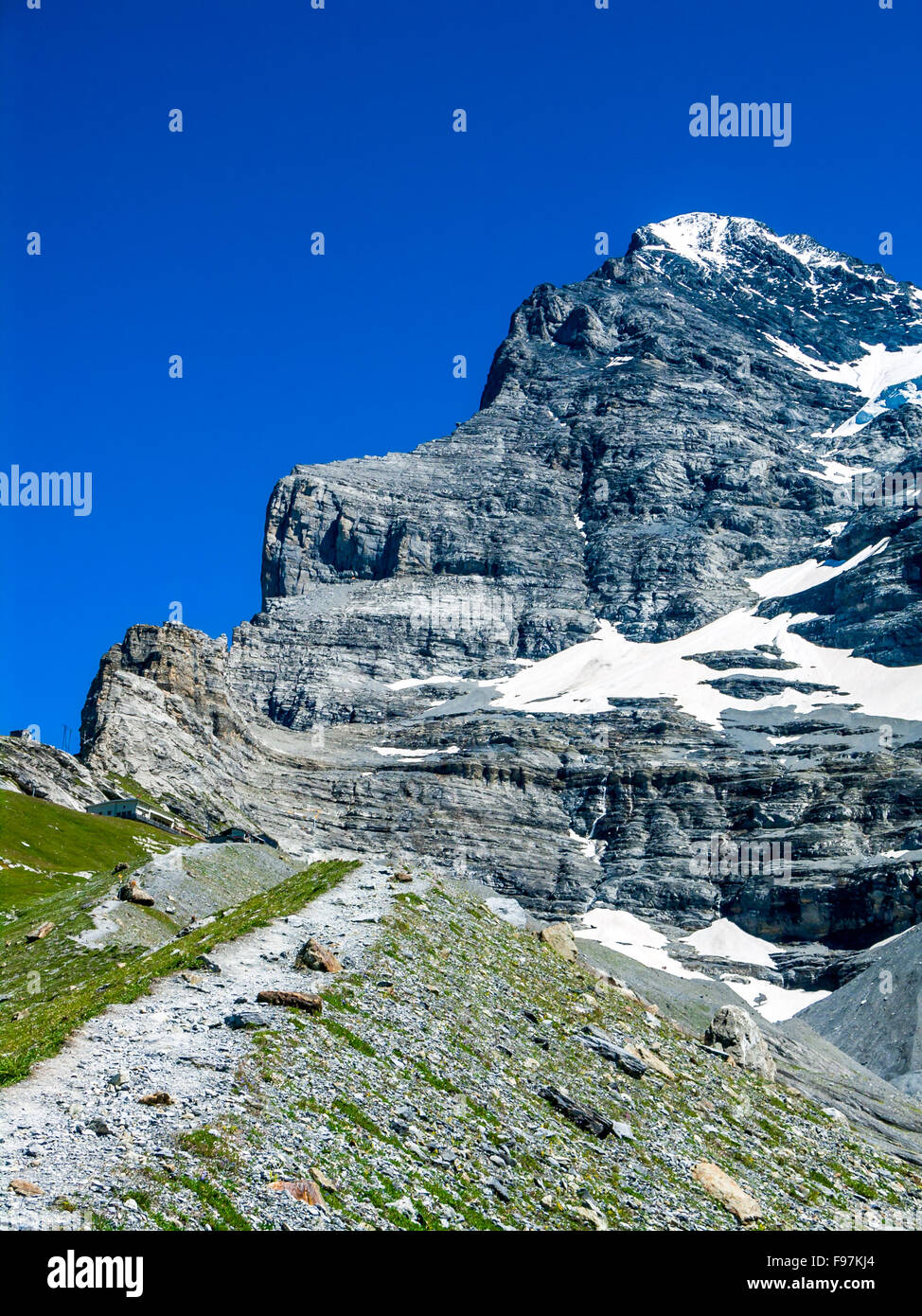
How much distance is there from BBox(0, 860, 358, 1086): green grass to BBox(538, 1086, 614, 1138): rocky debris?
8681mm

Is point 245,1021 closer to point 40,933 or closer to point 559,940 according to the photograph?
Result: point 559,940

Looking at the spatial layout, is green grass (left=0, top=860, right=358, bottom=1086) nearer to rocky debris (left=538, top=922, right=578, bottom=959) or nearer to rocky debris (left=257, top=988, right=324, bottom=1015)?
rocky debris (left=257, top=988, right=324, bottom=1015)

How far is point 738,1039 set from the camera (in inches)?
1441

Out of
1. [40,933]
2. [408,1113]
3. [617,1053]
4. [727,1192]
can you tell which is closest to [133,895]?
[40,933]

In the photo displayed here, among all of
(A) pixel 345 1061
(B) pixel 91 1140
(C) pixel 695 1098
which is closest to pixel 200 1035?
(A) pixel 345 1061

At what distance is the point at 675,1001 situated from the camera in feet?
168

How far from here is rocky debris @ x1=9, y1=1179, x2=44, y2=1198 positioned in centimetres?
1605

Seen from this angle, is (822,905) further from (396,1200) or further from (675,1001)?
(396,1200)

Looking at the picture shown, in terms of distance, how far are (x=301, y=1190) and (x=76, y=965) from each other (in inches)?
911

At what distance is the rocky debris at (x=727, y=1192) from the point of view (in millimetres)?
23922

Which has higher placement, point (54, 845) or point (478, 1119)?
point (478, 1119)

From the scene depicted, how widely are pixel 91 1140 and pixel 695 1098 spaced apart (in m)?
16.2

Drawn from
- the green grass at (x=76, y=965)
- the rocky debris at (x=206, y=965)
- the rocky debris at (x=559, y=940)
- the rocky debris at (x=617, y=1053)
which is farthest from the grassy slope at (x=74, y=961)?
the rocky debris at (x=617, y=1053)

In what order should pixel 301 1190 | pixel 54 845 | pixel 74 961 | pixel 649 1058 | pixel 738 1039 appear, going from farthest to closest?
pixel 54 845 → pixel 74 961 → pixel 738 1039 → pixel 649 1058 → pixel 301 1190
